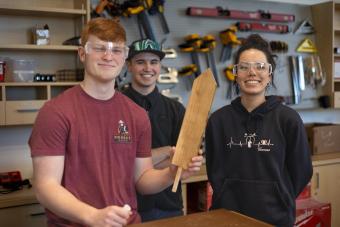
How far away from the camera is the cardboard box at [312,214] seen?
3.05 m

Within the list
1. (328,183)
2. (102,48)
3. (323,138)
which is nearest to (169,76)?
(323,138)

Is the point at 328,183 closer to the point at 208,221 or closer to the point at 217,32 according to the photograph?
the point at 217,32

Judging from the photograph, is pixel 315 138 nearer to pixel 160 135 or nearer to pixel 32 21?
pixel 160 135

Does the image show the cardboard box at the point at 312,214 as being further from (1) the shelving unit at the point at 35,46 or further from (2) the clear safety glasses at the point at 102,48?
(2) the clear safety glasses at the point at 102,48

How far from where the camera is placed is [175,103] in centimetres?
218

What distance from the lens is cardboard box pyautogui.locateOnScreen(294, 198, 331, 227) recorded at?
3053 mm

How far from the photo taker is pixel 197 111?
1196 mm

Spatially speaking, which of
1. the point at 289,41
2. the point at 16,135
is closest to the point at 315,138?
the point at 289,41

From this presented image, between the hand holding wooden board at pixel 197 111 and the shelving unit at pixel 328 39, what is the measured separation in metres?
3.07

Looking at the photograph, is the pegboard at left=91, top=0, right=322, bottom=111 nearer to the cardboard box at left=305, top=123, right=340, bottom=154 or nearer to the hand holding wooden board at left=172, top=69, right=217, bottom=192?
the cardboard box at left=305, top=123, right=340, bottom=154

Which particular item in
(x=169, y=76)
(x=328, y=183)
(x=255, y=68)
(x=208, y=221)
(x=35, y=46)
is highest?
(x=35, y=46)

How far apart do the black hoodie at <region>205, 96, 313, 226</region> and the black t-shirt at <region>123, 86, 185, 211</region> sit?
0.26 metres

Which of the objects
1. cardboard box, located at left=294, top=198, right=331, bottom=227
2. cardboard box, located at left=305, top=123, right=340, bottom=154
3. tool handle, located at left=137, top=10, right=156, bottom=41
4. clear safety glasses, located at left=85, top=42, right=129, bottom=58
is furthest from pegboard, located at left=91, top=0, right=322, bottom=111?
clear safety glasses, located at left=85, top=42, right=129, bottom=58

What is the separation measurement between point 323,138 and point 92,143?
9.52 ft
